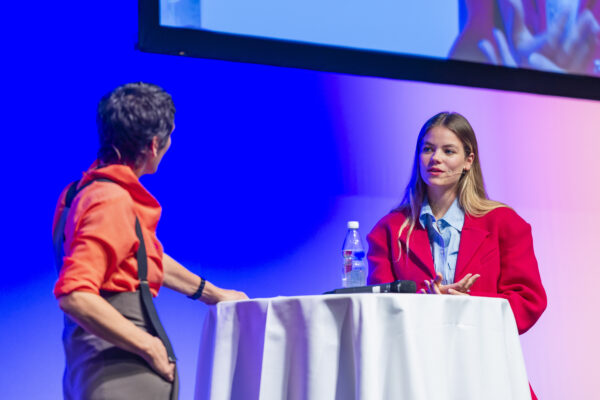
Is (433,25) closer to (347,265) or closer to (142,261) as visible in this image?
(347,265)

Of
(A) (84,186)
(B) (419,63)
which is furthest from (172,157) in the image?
(A) (84,186)

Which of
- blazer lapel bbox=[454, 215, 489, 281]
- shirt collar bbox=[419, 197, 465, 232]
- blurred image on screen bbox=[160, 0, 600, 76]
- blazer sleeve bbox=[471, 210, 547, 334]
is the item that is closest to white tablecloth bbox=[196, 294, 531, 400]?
blazer sleeve bbox=[471, 210, 547, 334]

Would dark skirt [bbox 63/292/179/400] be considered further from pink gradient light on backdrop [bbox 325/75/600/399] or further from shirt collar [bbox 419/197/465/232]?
pink gradient light on backdrop [bbox 325/75/600/399]

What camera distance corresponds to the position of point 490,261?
266 centimetres

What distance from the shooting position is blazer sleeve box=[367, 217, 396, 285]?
2.84 m

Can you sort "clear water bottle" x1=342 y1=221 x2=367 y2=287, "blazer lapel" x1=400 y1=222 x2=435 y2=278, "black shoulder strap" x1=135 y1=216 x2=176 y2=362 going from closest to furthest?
"black shoulder strap" x1=135 y1=216 x2=176 y2=362
"blazer lapel" x1=400 y1=222 x2=435 y2=278
"clear water bottle" x1=342 y1=221 x2=367 y2=287

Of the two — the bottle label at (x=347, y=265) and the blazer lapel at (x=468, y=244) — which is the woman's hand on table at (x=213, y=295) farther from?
the bottle label at (x=347, y=265)

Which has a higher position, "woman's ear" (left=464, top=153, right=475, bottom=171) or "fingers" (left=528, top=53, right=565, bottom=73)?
"fingers" (left=528, top=53, right=565, bottom=73)

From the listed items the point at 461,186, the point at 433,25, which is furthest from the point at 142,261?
the point at 433,25

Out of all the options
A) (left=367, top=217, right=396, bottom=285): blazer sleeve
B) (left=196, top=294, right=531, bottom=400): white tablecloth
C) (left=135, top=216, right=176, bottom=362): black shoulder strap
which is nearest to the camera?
(left=135, top=216, right=176, bottom=362): black shoulder strap

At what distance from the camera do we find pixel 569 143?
412 cm

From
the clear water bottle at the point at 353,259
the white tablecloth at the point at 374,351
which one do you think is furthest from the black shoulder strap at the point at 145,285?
the clear water bottle at the point at 353,259

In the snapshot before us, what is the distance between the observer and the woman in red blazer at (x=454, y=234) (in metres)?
2.62

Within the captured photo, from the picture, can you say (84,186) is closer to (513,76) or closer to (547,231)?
(513,76)
